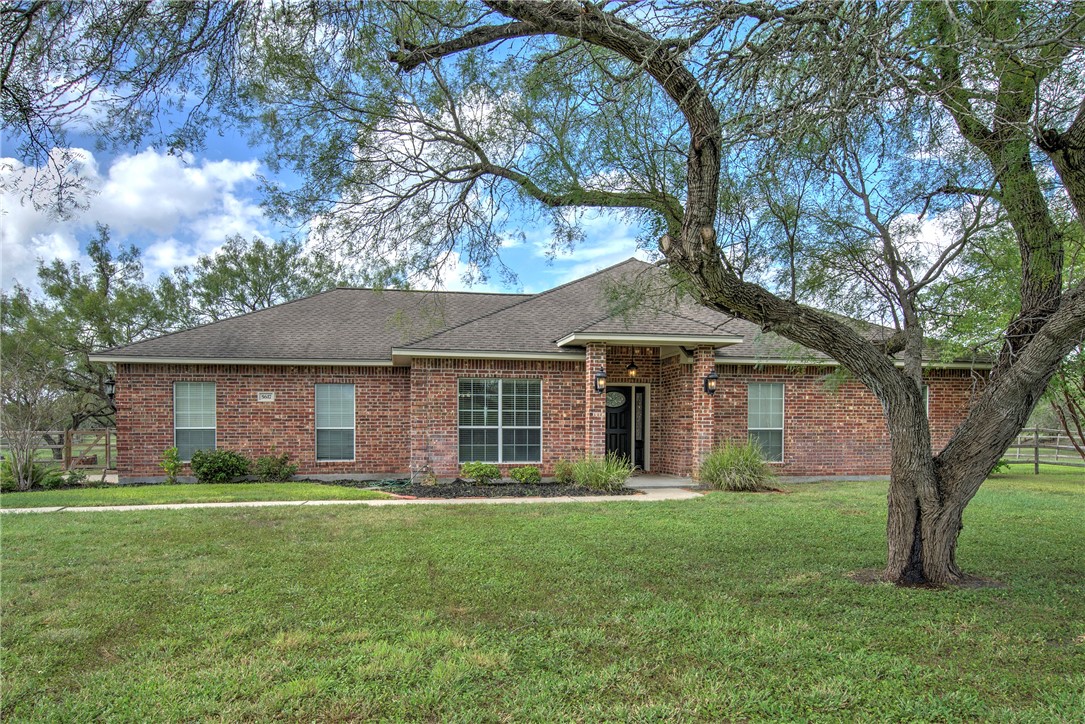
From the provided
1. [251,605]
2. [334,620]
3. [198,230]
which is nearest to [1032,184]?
[334,620]

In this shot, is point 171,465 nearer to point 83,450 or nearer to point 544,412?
point 83,450

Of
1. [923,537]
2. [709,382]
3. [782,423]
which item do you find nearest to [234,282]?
[709,382]

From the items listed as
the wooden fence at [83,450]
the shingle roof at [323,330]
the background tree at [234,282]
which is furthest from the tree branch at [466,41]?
the background tree at [234,282]

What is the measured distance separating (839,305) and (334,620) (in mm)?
7087

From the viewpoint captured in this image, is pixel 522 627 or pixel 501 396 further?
pixel 501 396

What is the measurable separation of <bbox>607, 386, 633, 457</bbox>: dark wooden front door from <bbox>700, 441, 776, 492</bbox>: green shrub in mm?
2799

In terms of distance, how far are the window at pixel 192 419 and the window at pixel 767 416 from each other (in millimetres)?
11806

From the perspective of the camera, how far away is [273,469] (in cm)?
1336

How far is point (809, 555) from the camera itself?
6.75 m

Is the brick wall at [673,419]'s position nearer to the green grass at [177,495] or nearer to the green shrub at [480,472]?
the green shrub at [480,472]

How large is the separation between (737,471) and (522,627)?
27.7 feet

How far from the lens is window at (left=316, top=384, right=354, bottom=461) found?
45.9 ft

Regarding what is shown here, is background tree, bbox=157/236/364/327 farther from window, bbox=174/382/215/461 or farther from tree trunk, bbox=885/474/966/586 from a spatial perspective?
tree trunk, bbox=885/474/966/586

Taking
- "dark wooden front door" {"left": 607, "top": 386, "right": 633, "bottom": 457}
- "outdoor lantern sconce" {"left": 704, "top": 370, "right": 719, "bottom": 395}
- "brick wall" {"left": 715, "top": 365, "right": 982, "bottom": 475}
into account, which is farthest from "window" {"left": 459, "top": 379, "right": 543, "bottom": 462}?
"brick wall" {"left": 715, "top": 365, "right": 982, "bottom": 475}
